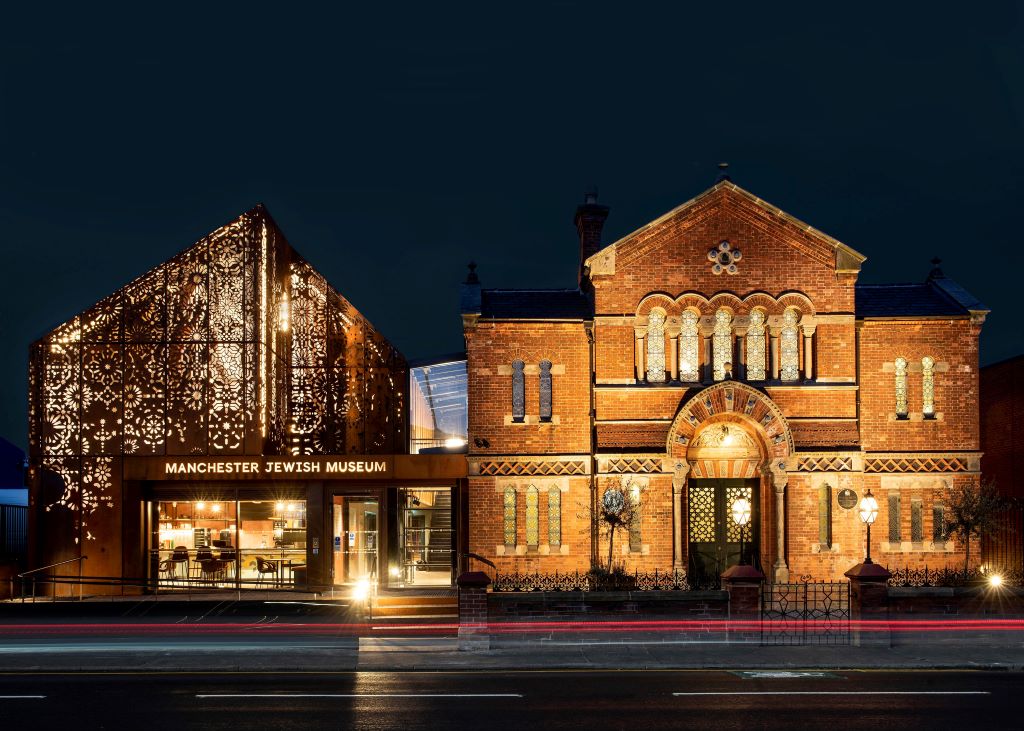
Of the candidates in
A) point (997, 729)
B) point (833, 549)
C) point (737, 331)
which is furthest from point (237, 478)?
point (997, 729)

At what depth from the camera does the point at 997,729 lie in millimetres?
13633

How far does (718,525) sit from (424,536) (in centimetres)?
787

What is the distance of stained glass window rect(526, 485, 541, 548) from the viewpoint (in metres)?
30.1

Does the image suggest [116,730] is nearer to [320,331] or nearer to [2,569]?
[2,569]

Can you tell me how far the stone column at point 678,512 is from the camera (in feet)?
96.9

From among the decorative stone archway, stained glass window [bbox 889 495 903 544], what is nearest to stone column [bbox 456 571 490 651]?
the decorative stone archway

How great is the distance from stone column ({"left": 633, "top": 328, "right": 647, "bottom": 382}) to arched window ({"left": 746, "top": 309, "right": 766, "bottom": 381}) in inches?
106

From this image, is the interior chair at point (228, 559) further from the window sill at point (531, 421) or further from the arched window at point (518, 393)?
the arched window at point (518, 393)

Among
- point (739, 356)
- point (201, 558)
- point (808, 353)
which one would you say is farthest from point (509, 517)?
point (808, 353)

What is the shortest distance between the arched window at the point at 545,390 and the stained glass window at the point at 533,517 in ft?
6.05

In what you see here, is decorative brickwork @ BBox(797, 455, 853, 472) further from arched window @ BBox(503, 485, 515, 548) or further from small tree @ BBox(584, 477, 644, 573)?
arched window @ BBox(503, 485, 515, 548)

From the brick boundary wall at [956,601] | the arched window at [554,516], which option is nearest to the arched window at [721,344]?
the arched window at [554,516]

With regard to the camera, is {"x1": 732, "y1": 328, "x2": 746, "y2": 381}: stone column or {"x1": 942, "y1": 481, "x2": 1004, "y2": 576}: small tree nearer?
{"x1": 942, "y1": 481, "x2": 1004, "y2": 576}: small tree

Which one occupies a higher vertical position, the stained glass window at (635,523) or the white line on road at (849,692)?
the stained glass window at (635,523)
